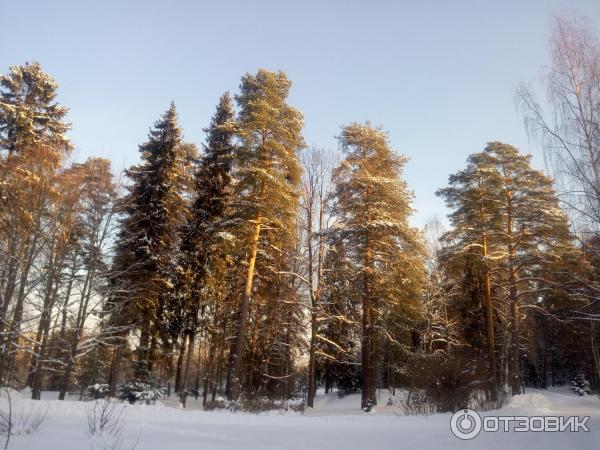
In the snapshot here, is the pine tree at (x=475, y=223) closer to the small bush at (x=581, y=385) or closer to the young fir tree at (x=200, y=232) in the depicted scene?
the young fir tree at (x=200, y=232)

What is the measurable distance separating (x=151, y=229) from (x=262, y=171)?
22.1 ft

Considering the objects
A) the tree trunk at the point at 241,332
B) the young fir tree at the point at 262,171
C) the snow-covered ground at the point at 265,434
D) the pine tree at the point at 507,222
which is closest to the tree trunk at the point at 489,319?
the pine tree at the point at 507,222

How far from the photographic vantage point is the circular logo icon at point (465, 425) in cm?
842

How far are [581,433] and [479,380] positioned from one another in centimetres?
621

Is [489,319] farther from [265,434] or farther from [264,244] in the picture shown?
[265,434]

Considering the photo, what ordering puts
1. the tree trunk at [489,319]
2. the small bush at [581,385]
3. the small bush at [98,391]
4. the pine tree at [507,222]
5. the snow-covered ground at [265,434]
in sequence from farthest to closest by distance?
the small bush at [581,385] → the tree trunk at [489,319] → the pine tree at [507,222] → the small bush at [98,391] → the snow-covered ground at [265,434]

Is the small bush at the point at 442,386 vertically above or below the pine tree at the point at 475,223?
below

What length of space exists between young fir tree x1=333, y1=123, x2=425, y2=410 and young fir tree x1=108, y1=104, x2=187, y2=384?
856 centimetres

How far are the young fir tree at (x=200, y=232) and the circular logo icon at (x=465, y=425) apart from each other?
12.1 meters

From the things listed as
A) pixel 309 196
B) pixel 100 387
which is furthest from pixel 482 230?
pixel 100 387

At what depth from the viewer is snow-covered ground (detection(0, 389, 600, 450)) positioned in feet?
21.7

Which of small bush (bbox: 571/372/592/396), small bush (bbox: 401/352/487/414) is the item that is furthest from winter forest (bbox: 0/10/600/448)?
small bush (bbox: 571/372/592/396)

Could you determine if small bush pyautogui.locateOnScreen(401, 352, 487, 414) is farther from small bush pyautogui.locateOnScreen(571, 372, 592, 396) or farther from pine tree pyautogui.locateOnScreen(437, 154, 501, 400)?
small bush pyautogui.locateOnScreen(571, 372, 592, 396)

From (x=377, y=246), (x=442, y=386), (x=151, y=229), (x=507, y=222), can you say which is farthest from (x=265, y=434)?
(x=507, y=222)
